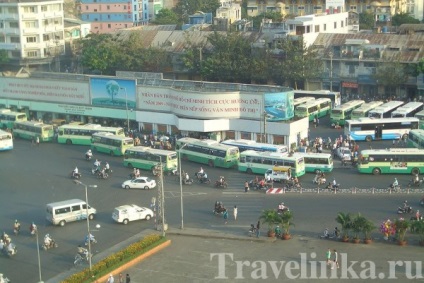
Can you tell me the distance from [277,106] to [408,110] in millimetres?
11079

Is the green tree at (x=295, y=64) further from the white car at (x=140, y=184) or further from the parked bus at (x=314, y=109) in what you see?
the white car at (x=140, y=184)

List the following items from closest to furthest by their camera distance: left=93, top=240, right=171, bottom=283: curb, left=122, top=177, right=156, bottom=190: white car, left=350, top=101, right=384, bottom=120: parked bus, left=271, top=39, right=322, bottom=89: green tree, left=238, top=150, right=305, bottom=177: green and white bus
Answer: left=93, top=240, right=171, bottom=283: curb, left=122, top=177, right=156, bottom=190: white car, left=238, top=150, right=305, bottom=177: green and white bus, left=350, top=101, right=384, bottom=120: parked bus, left=271, top=39, right=322, bottom=89: green tree

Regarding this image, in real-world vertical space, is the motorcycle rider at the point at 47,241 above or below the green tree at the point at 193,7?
below

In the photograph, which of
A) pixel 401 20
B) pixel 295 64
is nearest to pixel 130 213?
pixel 295 64

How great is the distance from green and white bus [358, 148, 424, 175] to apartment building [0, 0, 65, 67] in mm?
46843

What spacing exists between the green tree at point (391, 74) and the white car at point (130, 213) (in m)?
33.0

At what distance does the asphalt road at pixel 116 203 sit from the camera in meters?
32.0

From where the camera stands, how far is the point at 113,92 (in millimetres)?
55094

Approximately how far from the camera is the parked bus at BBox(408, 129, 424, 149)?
150 feet

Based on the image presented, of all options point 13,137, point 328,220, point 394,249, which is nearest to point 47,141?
point 13,137

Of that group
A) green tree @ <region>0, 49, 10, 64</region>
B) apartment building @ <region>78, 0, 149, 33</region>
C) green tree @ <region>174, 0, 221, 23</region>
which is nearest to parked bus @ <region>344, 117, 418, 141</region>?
green tree @ <region>0, 49, 10, 64</region>

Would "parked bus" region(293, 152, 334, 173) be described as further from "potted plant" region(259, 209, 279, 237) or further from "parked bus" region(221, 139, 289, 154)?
"potted plant" region(259, 209, 279, 237)

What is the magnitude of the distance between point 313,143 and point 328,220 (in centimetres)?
1519

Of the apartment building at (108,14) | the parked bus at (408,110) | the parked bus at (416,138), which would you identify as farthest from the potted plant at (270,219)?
the apartment building at (108,14)
